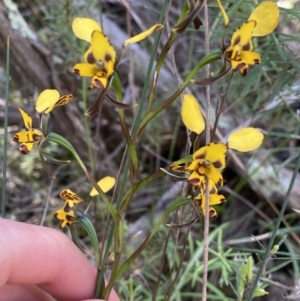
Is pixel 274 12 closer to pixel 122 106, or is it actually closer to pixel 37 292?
pixel 122 106

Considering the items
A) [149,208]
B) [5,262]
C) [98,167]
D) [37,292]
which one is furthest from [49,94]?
[149,208]

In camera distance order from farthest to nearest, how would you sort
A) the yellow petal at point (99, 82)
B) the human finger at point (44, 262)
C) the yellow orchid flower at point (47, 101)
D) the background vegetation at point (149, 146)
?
the background vegetation at point (149, 146) → the human finger at point (44, 262) → the yellow orchid flower at point (47, 101) → the yellow petal at point (99, 82)

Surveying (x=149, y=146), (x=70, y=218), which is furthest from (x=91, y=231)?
(x=149, y=146)

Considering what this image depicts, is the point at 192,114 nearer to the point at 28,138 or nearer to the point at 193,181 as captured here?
the point at 193,181

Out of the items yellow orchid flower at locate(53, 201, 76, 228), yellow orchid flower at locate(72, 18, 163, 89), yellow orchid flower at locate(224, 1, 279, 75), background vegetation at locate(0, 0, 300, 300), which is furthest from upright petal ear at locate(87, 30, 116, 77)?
background vegetation at locate(0, 0, 300, 300)

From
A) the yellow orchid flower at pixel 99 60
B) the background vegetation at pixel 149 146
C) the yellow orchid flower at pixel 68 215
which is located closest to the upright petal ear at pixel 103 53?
the yellow orchid flower at pixel 99 60

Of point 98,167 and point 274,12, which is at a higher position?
point 274,12

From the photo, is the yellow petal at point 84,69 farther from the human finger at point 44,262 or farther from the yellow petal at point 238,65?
the human finger at point 44,262
